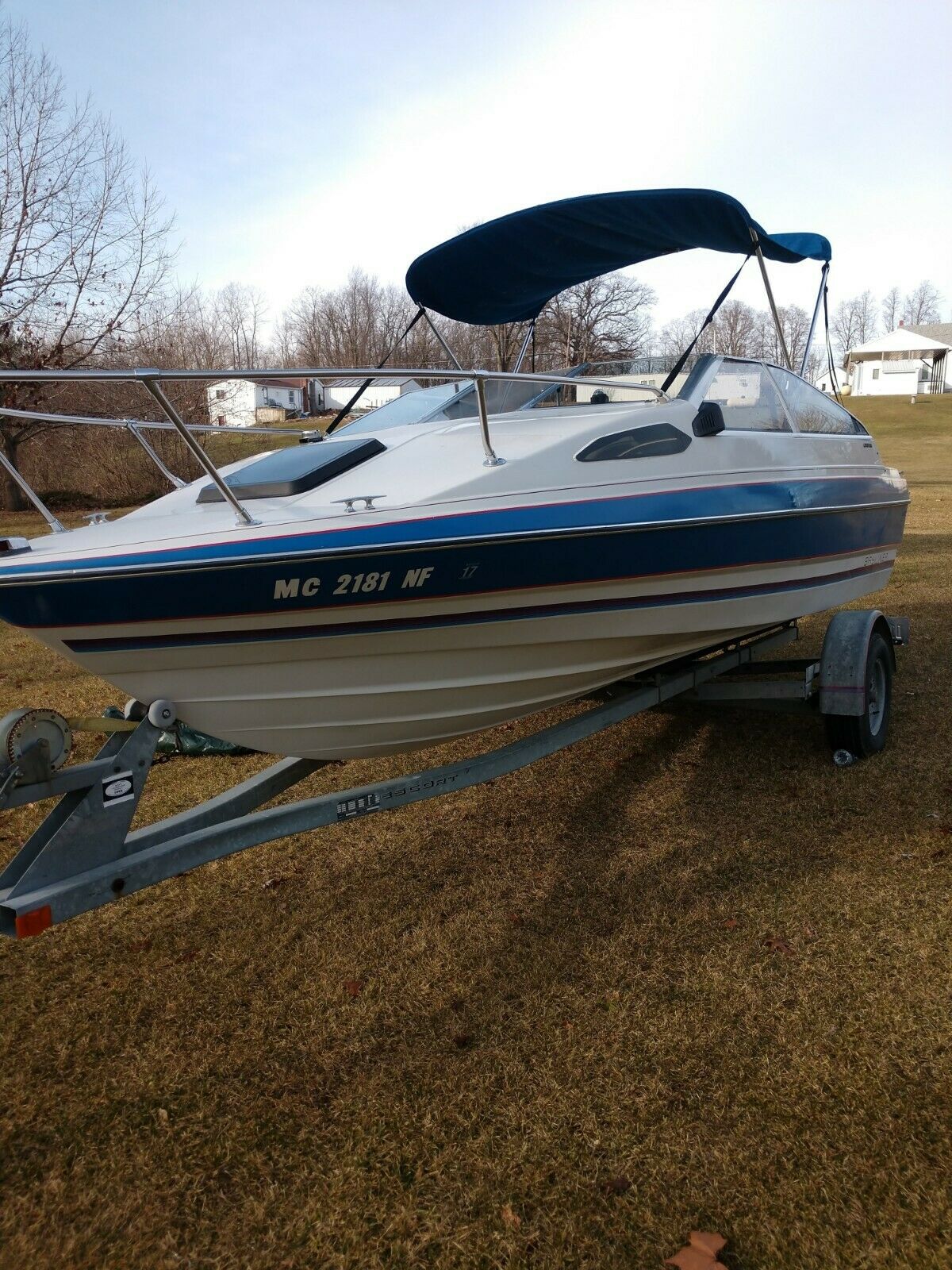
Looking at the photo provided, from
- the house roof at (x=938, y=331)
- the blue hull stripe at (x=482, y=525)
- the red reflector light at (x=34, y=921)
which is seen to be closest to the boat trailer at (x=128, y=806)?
the red reflector light at (x=34, y=921)

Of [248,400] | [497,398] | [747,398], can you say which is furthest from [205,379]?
[248,400]

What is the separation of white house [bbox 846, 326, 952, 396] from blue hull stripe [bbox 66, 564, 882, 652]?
212 feet

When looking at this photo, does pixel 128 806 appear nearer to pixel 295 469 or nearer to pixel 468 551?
pixel 468 551

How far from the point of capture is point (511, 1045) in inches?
102

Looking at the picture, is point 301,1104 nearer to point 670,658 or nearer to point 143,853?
point 143,853

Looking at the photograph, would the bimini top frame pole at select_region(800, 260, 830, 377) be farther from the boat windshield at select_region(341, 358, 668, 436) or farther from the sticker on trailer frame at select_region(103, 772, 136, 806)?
the sticker on trailer frame at select_region(103, 772, 136, 806)

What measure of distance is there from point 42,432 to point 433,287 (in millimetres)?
12845

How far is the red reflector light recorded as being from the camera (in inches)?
87.8

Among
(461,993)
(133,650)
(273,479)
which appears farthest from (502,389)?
(461,993)

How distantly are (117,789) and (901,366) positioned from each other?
70.5 metres

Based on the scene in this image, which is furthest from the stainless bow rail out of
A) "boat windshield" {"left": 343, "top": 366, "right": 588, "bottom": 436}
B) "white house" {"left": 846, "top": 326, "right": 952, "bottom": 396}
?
"white house" {"left": 846, "top": 326, "right": 952, "bottom": 396}

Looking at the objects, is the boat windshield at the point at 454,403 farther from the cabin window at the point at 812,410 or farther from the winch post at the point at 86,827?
the winch post at the point at 86,827

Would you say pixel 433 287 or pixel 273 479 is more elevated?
pixel 433 287

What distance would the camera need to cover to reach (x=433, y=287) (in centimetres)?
457
